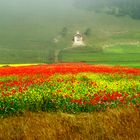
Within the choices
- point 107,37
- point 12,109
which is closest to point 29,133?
point 12,109

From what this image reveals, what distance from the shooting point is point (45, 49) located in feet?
493

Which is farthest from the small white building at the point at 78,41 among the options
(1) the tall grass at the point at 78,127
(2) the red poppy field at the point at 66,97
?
(1) the tall grass at the point at 78,127

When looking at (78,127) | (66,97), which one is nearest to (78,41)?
(66,97)

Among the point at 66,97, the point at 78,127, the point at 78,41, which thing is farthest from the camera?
the point at 78,41

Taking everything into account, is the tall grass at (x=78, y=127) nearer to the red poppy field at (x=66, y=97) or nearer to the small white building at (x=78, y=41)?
the red poppy field at (x=66, y=97)

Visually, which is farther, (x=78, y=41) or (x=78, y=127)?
(x=78, y=41)

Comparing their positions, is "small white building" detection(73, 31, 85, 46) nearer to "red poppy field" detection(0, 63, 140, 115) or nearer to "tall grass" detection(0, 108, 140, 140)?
A: "red poppy field" detection(0, 63, 140, 115)

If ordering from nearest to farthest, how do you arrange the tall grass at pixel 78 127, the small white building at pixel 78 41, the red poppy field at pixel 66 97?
the tall grass at pixel 78 127
the red poppy field at pixel 66 97
the small white building at pixel 78 41

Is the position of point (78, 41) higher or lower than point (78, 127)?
lower

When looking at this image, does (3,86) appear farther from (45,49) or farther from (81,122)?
(45,49)

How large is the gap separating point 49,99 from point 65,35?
168579 mm

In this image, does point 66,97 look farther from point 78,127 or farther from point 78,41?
point 78,41

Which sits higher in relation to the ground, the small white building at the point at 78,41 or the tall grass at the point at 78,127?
the tall grass at the point at 78,127

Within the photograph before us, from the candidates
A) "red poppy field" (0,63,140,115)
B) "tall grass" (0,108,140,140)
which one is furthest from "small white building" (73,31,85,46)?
"tall grass" (0,108,140,140)
